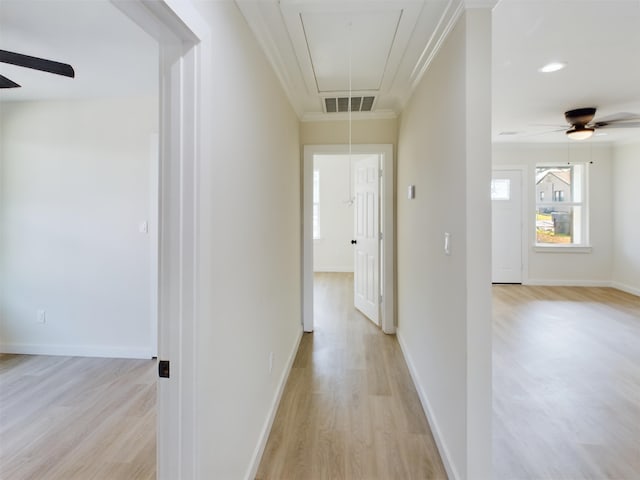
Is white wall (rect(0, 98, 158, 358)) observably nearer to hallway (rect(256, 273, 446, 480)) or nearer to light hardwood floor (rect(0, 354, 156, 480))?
light hardwood floor (rect(0, 354, 156, 480))

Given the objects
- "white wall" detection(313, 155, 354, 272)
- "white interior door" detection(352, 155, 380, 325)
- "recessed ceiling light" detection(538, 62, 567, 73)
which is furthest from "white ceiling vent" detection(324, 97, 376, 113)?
"white wall" detection(313, 155, 354, 272)

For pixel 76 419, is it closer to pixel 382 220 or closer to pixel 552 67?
pixel 382 220

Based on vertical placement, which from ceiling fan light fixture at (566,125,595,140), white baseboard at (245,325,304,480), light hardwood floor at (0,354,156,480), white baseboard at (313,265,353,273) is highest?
ceiling fan light fixture at (566,125,595,140)

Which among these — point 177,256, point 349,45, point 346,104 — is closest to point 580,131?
point 346,104

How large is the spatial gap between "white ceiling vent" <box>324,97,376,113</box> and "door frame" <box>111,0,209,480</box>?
2.29 meters

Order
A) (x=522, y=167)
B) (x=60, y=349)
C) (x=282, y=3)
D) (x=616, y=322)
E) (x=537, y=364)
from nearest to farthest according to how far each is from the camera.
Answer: (x=282, y=3) < (x=537, y=364) < (x=60, y=349) < (x=616, y=322) < (x=522, y=167)

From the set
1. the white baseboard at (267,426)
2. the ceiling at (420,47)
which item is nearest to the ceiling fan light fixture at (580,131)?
the ceiling at (420,47)

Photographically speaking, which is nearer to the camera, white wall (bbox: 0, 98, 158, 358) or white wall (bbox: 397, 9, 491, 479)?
white wall (bbox: 397, 9, 491, 479)

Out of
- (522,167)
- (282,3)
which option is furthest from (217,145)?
(522,167)

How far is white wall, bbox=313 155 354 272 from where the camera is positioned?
766 cm

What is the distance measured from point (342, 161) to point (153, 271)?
541 centimetres

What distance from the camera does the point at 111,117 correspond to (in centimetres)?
299

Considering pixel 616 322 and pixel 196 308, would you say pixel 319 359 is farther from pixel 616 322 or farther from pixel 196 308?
pixel 616 322

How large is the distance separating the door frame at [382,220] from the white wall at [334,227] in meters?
3.98
